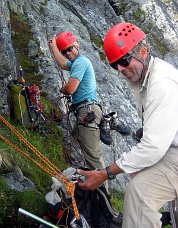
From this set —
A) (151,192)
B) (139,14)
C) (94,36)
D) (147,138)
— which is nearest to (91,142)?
(151,192)

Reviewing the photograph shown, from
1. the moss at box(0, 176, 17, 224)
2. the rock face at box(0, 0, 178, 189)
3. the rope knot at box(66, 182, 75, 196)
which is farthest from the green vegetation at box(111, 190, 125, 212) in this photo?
the moss at box(0, 176, 17, 224)

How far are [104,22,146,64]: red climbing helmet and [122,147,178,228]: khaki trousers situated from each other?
4.68 feet

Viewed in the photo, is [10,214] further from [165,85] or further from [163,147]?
[165,85]

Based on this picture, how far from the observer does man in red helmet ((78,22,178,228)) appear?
12.7 feet

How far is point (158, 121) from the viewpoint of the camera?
384cm

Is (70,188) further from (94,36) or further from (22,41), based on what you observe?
(94,36)

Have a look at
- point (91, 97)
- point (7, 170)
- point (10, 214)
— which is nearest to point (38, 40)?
point (91, 97)

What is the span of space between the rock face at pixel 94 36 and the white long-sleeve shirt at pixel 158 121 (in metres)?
4.19

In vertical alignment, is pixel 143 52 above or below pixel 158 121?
above

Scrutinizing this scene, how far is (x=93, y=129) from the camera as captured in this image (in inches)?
296

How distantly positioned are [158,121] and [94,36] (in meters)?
13.3

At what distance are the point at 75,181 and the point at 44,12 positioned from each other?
460 inches

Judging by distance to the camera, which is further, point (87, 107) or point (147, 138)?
point (87, 107)

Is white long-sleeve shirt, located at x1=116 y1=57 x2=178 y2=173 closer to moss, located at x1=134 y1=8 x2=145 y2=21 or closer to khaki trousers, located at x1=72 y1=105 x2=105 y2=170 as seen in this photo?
khaki trousers, located at x1=72 y1=105 x2=105 y2=170
